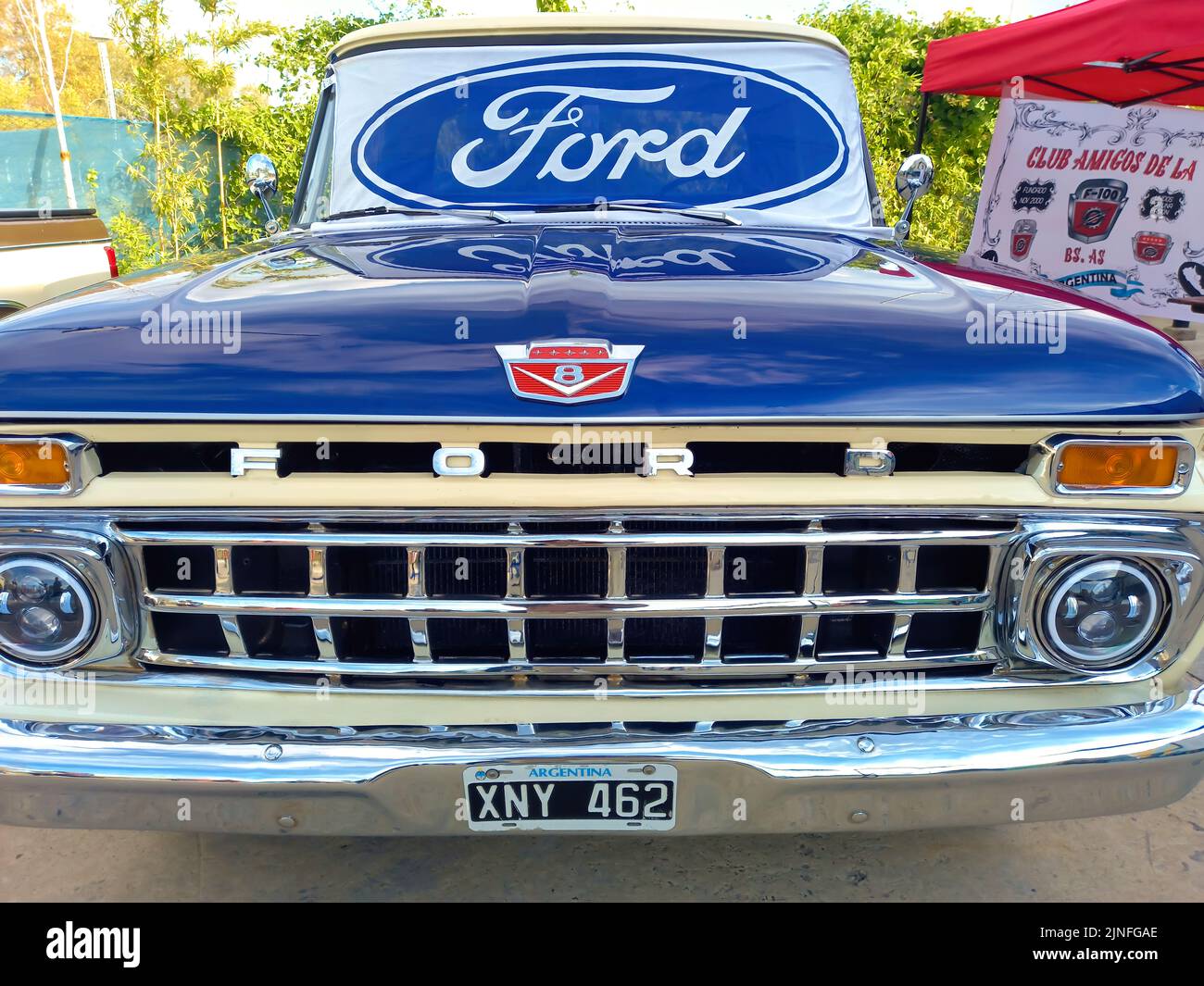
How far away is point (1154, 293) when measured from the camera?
331 inches

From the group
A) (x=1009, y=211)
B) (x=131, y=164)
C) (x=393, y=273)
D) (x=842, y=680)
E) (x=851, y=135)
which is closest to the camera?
(x=842, y=680)

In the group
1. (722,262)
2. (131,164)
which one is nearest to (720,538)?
(722,262)

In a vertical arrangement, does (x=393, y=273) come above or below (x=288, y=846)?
above

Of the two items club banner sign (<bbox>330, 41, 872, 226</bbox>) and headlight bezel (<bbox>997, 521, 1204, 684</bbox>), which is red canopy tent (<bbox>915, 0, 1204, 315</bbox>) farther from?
headlight bezel (<bbox>997, 521, 1204, 684</bbox>)

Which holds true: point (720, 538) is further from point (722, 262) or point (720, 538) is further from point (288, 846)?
point (288, 846)

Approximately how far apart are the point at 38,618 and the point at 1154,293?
910 centimetres

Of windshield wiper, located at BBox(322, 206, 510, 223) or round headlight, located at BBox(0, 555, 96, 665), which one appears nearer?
round headlight, located at BBox(0, 555, 96, 665)

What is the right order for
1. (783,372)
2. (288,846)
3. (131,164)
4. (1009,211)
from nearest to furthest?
1. (783,372)
2. (288,846)
3. (1009,211)
4. (131,164)

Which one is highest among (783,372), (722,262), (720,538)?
(722,262)

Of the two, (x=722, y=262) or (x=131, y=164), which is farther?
(x=131, y=164)

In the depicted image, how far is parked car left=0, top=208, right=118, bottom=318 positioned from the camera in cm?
434

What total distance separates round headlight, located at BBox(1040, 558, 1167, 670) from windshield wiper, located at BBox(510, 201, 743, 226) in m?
1.47

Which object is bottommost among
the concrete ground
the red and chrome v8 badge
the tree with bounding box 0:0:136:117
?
the concrete ground

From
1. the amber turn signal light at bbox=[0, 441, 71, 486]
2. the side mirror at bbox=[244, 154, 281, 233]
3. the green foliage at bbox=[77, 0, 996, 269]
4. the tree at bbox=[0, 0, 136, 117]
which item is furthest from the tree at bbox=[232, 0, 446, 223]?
the tree at bbox=[0, 0, 136, 117]
